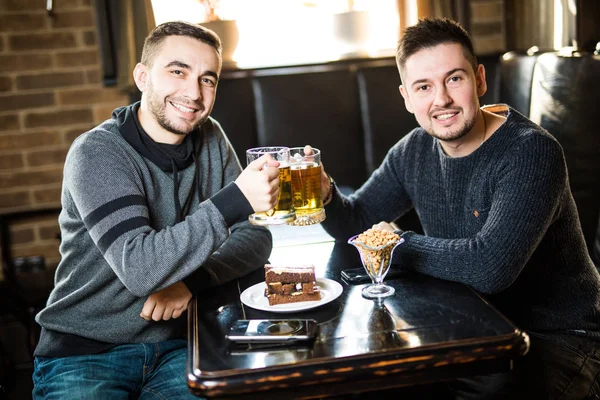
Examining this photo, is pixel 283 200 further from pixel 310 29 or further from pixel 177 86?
pixel 310 29

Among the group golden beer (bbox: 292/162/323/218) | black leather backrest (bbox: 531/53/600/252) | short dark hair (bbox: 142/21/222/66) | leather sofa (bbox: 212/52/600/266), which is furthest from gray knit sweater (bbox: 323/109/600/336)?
leather sofa (bbox: 212/52/600/266)

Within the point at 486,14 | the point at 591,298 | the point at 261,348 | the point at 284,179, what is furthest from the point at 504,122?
the point at 486,14

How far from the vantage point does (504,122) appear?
1.77 metres

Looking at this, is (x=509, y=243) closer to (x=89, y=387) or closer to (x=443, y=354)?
(x=443, y=354)

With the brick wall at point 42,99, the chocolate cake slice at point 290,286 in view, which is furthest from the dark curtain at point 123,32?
the chocolate cake slice at point 290,286

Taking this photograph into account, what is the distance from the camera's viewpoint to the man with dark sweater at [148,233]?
60.4 inches

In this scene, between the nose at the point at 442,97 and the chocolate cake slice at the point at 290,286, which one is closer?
the chocolate cake slice at the point at 290,286

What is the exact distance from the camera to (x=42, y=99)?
3.42 metres

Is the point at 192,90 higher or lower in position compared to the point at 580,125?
higher

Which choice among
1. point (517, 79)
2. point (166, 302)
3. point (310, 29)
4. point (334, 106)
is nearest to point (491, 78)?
point (517, 79)

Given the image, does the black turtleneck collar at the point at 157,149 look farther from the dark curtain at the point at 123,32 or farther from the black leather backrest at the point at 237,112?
the dark curtain at the point at 123,32

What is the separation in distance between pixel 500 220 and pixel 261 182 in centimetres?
57

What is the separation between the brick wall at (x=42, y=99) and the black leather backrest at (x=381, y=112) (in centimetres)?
124

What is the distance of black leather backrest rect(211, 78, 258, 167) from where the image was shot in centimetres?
322
